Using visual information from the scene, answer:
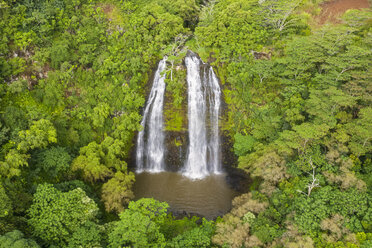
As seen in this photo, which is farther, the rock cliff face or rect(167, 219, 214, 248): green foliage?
the rock cliff face

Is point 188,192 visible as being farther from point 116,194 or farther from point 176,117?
point 176,117

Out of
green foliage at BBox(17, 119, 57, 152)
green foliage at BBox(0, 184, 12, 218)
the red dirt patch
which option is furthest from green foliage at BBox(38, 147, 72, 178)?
the red dirt patch

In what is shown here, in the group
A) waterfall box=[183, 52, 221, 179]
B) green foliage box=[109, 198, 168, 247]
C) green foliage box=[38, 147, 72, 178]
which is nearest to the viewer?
green foliage box=[109, 198, 168, 247]

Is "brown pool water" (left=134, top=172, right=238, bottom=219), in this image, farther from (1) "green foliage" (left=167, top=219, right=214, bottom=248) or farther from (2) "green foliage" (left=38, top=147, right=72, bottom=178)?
(2) "green foliage" (left=38, top=147, right=72, bottom=178)

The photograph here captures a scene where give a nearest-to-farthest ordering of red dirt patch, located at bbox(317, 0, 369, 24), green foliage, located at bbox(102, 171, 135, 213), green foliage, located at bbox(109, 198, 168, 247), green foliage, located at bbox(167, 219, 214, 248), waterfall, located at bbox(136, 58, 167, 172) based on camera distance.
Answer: green foliage, located at bbox(109, 198, 168, 247)
green foliage, located at bbox(167, 219, 214, 248)
green foliage, located at bbox(102, 171, 135, 213)
waterfall, located at bbox(136, 58, 167, 172)
red dirt patch, located at bbox(317, 0, 369, 24)

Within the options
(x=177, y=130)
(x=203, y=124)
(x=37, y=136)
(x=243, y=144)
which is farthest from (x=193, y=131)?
(x=37, y=136)

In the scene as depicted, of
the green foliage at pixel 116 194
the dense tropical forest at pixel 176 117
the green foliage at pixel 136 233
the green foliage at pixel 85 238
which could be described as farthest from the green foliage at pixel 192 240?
the green foliage at pixel 116 194
